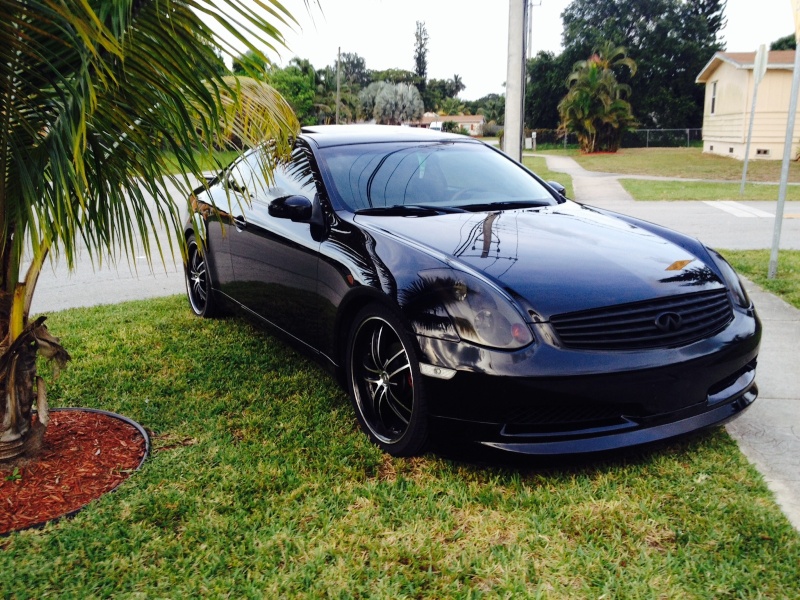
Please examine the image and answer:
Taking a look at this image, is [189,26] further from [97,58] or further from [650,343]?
[650,343]

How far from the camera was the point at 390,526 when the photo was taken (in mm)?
2865

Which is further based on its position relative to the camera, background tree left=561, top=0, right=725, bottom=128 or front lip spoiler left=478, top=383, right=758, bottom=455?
background tree left=561, top=0, right=725, bottom=128

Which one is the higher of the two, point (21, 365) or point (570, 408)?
point (21, 365)

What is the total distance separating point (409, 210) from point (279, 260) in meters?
0.87

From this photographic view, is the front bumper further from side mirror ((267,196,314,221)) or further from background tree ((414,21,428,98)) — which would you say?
background tree ((414,21,428,98))

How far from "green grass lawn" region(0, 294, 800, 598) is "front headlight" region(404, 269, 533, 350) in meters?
0.55

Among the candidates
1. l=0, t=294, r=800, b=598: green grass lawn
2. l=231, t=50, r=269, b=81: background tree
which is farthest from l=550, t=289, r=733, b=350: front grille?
l=231, t=50, r=269, b=81: background tree

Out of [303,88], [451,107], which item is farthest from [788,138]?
[451,107]

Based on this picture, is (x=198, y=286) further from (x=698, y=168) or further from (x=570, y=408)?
(x=698, y=168)

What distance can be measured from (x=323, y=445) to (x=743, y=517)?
189 centimetres

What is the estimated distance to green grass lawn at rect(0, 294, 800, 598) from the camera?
98.9 inches

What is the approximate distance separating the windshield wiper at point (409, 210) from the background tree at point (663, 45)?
160 feet

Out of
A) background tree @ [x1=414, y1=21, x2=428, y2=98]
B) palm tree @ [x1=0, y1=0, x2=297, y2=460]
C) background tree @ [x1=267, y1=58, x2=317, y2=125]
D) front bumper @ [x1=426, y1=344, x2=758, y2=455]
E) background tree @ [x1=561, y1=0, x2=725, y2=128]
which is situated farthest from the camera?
background tree @ [x1=414, y1=21, x2=428, y2=98]

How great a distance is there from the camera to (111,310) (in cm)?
653
